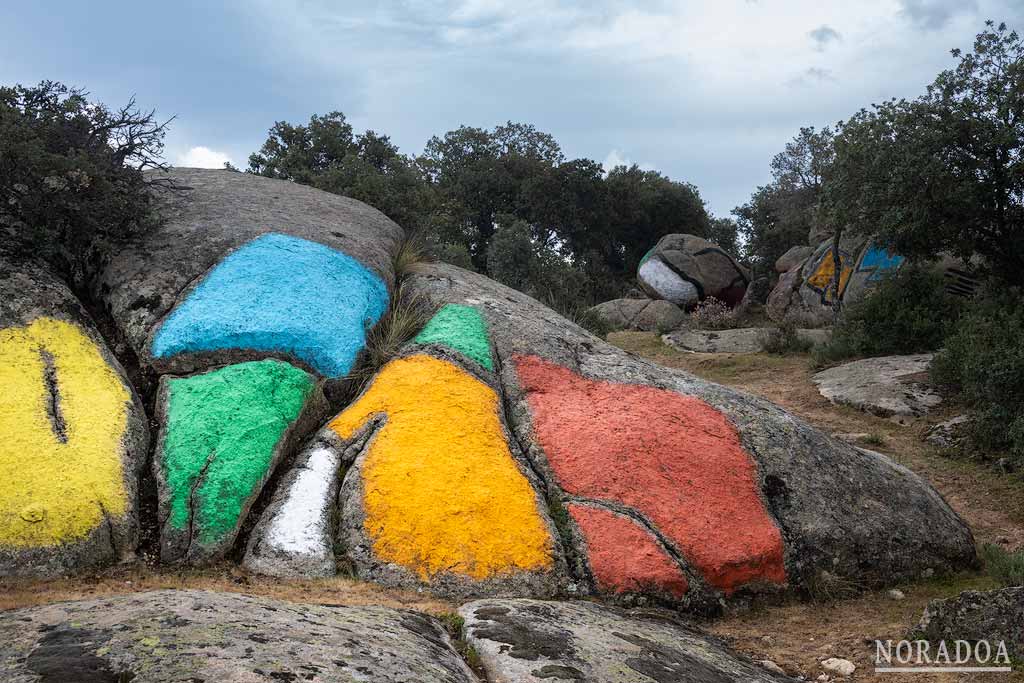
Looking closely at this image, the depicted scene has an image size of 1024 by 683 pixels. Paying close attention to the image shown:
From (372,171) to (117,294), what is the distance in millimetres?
12022

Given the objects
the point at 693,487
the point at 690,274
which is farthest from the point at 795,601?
the point at 690,274

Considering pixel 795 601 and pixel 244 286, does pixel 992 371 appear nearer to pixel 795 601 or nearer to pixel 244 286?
pixel 795 601

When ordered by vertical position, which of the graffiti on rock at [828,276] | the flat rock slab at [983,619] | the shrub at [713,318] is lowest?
the flat rock slab at [983,619]

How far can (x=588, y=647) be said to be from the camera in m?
5.51

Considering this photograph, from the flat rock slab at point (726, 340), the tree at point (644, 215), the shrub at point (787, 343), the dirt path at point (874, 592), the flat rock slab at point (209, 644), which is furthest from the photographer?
the tree at point (644, 215)

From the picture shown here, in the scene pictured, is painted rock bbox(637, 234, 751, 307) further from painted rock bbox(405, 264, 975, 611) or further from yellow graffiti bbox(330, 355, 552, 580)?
yellow graffiti bbox(330, 355, 552, 580)

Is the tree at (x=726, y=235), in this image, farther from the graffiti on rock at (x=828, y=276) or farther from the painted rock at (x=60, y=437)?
the painted rock at (x=60, y=437)

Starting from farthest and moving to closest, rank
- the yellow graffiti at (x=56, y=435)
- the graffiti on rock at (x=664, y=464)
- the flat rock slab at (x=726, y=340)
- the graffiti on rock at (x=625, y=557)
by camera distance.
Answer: the flat rock slab at (x=726, y=340) → the graffiti on rock at (x=664, y=464) → the graffiti on rock at (x=625, y=557) → the yellow graffiti at (x=56, y=435)

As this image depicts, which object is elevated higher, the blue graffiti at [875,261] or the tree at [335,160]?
the tree at [335,160]

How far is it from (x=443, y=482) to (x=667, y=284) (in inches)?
1059

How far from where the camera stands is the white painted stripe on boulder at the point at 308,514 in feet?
22.9

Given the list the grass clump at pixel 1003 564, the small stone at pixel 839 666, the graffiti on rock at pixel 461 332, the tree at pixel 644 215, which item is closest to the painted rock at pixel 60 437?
the graffiti on rock at pixel 461 332

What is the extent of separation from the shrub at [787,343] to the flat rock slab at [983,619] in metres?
16.0

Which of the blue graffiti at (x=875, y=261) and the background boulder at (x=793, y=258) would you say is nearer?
the blue graffiti at (x=875, y=261)
